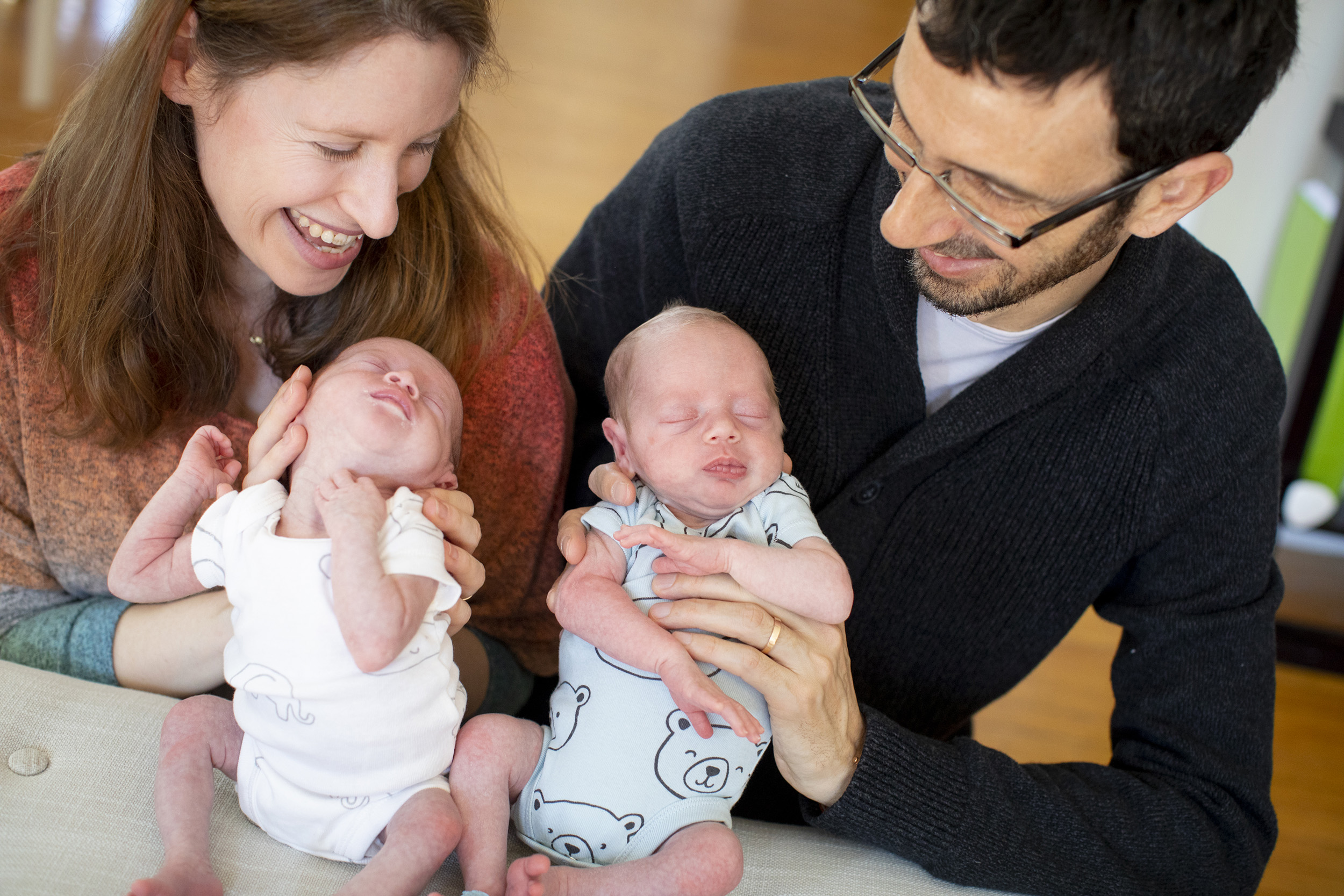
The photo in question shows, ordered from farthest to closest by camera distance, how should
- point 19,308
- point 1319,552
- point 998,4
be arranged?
point 1319,552, point 19,308, point 998,4

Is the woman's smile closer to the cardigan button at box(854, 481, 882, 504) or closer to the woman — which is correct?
the woman

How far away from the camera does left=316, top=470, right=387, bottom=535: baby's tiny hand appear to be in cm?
118

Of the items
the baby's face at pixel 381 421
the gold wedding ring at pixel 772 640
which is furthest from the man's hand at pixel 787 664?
the baby's face at pixel 381 421

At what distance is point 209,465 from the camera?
131 centimetres

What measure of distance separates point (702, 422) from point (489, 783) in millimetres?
503

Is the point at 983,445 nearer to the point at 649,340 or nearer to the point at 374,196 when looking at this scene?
the point at 649,340

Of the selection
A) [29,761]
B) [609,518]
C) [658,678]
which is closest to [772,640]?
[658,678]

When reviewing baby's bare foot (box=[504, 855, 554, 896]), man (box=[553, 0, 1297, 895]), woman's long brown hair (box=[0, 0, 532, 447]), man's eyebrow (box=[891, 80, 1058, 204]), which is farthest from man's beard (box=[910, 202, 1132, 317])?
baby's bare foot (box=[504, 855, 554, 896])

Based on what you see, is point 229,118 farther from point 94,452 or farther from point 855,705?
point 855,705

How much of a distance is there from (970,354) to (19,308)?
133 centimetres

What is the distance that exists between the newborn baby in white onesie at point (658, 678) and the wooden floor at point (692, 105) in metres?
0.56

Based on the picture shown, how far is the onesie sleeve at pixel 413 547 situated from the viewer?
1.19m

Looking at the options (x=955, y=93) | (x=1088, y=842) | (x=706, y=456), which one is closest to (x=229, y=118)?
(x=706, y=456)

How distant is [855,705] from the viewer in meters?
1.45
